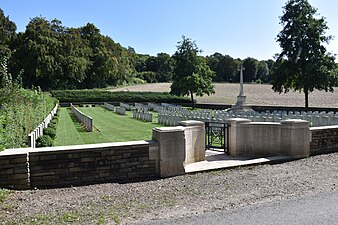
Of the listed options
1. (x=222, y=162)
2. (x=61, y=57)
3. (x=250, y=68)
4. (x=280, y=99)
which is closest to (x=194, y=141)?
(x=222, y=162)

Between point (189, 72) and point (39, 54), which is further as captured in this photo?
point (39, 54)

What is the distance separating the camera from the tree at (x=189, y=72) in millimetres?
38559

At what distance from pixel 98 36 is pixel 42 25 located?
52.6 feet

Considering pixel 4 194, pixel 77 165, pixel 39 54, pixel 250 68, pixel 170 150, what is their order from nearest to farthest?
pixel 4 194, pixel 77 165, pixel 170 150, pixel 39 54, pixel 250 68

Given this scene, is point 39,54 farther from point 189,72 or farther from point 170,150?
point 170,150

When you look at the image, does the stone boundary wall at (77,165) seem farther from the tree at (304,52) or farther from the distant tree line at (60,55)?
the distant tree line at (60,55)

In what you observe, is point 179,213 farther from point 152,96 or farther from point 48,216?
point 152,96

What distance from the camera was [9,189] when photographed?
17.6ft

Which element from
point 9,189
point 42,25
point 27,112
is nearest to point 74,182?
point 9,189

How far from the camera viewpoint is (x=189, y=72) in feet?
131

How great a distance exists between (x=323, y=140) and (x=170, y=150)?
16.0 ft

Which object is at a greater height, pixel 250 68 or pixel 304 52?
pixel 250 68

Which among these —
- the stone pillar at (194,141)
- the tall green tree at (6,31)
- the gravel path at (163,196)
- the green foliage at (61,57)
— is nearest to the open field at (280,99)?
the green foliage at (61,57)

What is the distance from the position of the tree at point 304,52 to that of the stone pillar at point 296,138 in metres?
22.1
